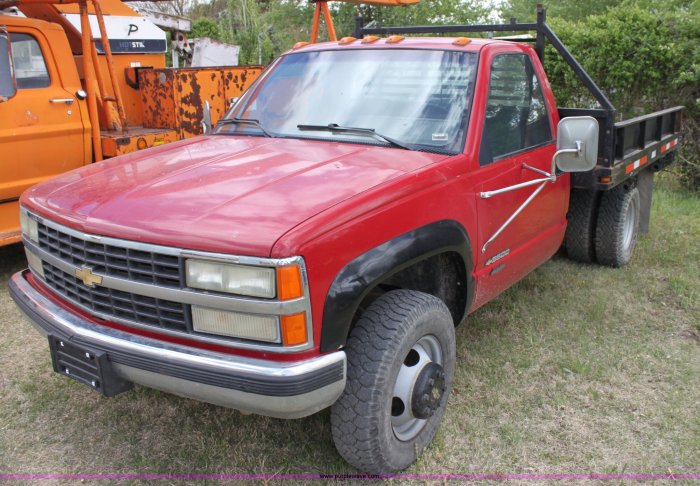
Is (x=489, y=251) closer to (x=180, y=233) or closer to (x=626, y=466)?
(x=626, y=466)

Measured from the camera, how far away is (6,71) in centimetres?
547

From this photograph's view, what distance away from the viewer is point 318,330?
2.53 metres

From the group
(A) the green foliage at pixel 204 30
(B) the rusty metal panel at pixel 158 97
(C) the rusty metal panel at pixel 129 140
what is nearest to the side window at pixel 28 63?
(C) the rusty metal panel at pixel 129 140

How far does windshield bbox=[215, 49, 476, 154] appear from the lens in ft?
11.4

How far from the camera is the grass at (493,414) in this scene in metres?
3.20

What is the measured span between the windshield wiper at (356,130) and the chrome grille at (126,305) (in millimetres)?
1430

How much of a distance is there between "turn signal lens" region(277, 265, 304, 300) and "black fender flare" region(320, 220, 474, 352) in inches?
6.5

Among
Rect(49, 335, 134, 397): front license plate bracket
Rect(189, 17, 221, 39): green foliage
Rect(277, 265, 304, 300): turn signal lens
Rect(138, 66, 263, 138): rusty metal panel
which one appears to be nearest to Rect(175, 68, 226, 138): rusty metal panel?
Rect(138, 66, 263, 138): rusty metal panel

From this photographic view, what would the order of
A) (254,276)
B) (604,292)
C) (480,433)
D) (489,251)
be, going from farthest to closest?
1. (604,292)
2. (489,251)
3. (480,433)
4. (254,276)

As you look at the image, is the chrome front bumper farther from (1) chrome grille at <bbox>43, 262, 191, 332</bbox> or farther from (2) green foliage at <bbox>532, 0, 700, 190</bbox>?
(2) green foliage at <bbox>532, 0, 700, 190</bbox>

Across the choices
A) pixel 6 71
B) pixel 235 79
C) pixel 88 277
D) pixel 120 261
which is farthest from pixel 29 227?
pixel 235 79

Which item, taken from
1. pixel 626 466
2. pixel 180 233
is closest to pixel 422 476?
pixel 626 466

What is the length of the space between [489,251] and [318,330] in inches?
58.1

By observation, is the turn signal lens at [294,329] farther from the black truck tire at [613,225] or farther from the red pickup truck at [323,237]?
the black truck tire at [613,225]
